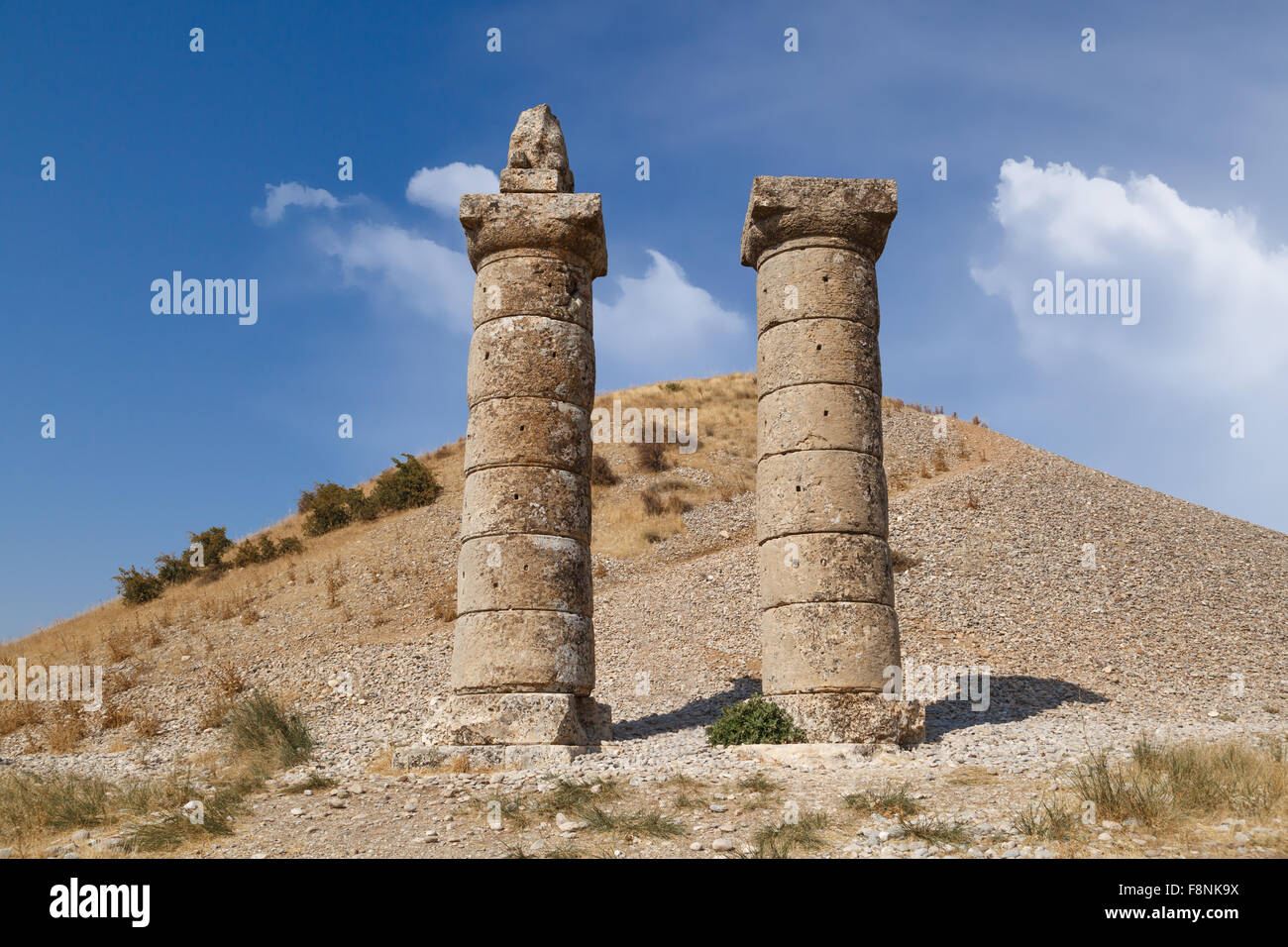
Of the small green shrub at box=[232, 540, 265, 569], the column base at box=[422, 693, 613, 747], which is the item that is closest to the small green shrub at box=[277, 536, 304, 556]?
the small green shrub at box=[232, 540, 265, 569]

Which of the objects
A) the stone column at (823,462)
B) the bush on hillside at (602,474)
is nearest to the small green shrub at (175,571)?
the bush on hillside at (602,474)

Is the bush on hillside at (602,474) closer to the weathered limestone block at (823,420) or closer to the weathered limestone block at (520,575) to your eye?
the weathered limestone block at (823,420)

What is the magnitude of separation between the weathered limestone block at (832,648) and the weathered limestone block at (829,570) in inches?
4.8

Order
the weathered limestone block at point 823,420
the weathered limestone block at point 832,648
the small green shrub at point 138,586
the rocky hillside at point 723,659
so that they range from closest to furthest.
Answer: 1. the rocky hillside at point 723,659
2. the weathered limestone block at point 832,648
3. the weathered limestone block at point 823,420
4. the small green shrub at point 138,586

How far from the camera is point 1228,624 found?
651 inches

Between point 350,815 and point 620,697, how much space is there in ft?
24.7

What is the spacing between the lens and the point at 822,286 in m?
11.0

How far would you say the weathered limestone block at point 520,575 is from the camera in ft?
32.9

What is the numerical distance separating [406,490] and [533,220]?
1731 cm

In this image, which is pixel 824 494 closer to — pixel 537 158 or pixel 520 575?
pixel 520 575

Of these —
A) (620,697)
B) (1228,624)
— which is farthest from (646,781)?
(1228,624)

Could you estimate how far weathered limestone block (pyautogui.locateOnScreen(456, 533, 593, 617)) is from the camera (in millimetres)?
10023

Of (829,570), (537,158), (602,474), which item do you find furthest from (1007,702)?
(602,474)

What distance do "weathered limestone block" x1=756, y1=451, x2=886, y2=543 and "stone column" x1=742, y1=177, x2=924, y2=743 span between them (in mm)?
13
